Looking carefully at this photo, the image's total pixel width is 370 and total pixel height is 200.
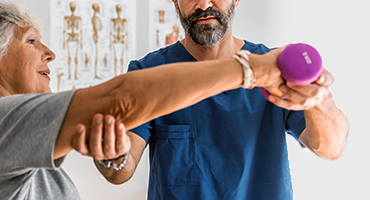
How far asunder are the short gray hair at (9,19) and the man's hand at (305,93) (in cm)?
84

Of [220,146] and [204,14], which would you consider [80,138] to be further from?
[204,14]

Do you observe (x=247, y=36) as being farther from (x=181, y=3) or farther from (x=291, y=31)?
(x=181, y=3)

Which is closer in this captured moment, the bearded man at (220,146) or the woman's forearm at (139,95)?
the woman's forearm at (139,95)

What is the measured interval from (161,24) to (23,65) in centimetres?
166

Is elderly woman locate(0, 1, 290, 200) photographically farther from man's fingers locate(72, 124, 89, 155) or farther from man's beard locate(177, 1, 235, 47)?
man's beard locate(177, 1, 235, 47)

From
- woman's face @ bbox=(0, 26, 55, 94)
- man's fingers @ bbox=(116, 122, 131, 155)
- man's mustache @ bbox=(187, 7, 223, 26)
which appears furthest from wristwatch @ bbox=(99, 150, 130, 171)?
man's mustache @ bbox=(187, 7, 223, 26)

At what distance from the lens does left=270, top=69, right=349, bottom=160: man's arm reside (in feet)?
2.98

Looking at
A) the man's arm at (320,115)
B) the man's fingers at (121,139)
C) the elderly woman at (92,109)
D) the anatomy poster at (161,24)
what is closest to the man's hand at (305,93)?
the man's arm at (320,115)

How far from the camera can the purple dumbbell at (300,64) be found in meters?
0.85

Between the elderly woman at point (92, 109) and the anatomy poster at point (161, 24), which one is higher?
the anatomy poster at point (161, 24)

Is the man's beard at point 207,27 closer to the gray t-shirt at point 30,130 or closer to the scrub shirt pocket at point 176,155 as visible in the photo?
the scrub shirt pocket at point 176,155

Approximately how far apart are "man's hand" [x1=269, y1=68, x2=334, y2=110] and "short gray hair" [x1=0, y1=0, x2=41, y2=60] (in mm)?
837

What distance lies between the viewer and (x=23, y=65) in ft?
3.61

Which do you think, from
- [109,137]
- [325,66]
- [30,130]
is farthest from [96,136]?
[325,66]
